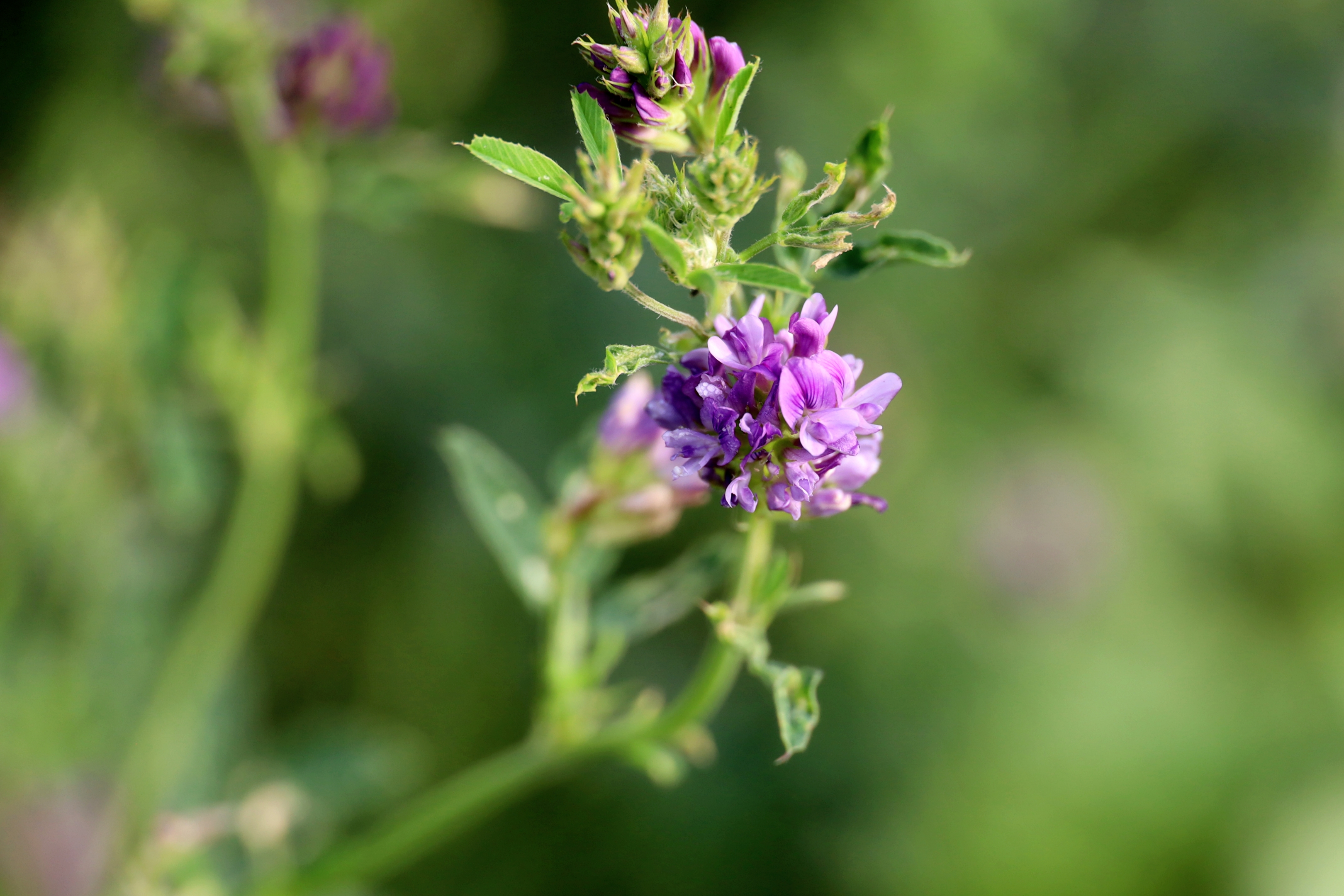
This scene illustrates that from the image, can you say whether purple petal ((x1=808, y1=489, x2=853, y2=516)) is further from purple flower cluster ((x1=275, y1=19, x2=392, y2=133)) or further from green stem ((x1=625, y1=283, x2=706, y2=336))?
purple flower cluster ((x1=275, y1=19, x2=392, y2=133))

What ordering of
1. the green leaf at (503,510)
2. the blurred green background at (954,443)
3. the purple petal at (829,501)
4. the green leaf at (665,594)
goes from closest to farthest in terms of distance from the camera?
the purple petal at (829,501)
the green leaf at (665,594)
the green leaf at (503,510)
the blurred green background at (954,443)

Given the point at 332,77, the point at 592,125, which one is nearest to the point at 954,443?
the point at 332,77

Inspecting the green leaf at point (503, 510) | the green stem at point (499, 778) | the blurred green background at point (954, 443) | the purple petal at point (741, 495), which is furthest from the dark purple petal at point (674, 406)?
the blurred green background at point (954, 443)

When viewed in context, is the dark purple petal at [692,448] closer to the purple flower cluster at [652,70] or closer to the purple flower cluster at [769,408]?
the purple flower cluster at [769,408]

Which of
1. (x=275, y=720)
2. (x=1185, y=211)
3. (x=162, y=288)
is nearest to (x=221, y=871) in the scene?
(x=275, y=720)

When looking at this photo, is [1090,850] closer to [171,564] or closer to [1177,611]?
[1177,611]
